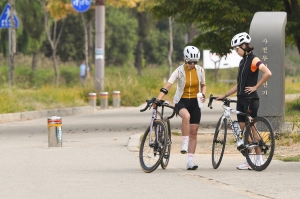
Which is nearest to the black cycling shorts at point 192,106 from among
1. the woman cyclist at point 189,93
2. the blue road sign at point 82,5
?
the woman cyclist at point 189,93

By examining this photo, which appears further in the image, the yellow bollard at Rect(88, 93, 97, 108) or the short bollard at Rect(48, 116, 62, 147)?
the yellow bollard at Rect(88, 93, 97, 108)

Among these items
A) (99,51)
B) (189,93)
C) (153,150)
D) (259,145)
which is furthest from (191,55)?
(99,51)

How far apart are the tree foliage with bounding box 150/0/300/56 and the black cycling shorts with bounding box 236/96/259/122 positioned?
8999 millimetres

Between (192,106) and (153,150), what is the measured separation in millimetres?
893

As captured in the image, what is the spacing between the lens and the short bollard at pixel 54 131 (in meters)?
17.4

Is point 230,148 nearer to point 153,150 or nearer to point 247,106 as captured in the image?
point 247,106

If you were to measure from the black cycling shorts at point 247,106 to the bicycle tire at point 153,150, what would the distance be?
1.16 meters

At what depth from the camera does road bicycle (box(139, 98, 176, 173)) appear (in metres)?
13.0


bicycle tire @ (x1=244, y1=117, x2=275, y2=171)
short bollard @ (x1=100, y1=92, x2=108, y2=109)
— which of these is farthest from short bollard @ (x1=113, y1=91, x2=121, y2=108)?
bicycle tire @ (x1=244, y1=117, x2=275, y2=171)

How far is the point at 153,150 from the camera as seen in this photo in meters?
13.2

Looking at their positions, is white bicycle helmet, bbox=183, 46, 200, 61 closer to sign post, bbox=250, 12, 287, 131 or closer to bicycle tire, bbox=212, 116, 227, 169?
bicycle tire, bbox=212, 116, 227, 169

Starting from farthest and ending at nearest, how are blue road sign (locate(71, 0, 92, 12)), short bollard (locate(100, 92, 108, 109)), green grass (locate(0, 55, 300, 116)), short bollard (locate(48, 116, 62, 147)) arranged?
blue road sign (locate(71, 0, 92, 12)) → short bollard (locate(100, 92, 108, 109)) → green grass (locate(0, 55, 300, 116)) → short bollard (locate(48, 116, 62, 147))

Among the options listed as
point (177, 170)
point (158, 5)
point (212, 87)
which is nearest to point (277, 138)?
point (177, 170)

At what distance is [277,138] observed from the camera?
17328 mm
